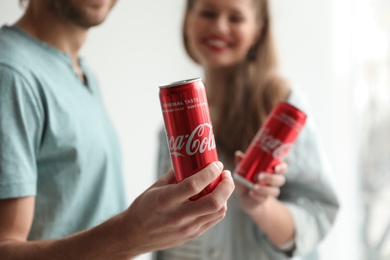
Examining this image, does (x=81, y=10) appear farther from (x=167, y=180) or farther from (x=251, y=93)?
(x=251, y=93)

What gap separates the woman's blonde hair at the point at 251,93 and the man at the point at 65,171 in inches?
12.2

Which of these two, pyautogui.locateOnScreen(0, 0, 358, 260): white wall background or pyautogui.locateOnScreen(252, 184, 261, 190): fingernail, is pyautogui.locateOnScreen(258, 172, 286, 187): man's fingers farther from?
pyautogui.locateOnScreen(0, 0, 358, 260): white wall background

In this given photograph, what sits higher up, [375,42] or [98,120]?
[98,120]

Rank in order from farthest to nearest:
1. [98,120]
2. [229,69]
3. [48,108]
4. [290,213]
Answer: [229,69] < [290,213] < [98,120] < [48,108]

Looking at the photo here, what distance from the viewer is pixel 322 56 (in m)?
1.67

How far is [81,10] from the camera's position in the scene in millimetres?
726

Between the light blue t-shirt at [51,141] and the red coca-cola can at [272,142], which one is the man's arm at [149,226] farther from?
the red coca-cola can at [272,142]

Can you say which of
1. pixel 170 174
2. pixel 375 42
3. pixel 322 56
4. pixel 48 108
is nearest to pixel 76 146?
pixel 48 108

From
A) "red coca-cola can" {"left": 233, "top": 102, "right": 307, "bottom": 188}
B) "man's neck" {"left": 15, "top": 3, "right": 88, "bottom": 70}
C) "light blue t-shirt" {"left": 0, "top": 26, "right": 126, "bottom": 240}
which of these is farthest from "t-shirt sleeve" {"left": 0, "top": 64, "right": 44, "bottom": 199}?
"red coca-cola can" {"left": 233, "top": 102, "right": 307, "bottom": 188}

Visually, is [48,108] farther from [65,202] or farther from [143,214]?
[143,214]

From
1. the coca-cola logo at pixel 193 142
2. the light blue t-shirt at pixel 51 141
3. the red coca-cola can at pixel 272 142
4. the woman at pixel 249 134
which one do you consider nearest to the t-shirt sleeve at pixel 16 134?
the light blue t-shirt at pixel 51 141

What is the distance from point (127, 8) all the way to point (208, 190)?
0.63 m

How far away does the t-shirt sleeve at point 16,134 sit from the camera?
2.09 ft

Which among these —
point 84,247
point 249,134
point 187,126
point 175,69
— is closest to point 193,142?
point 187,126
